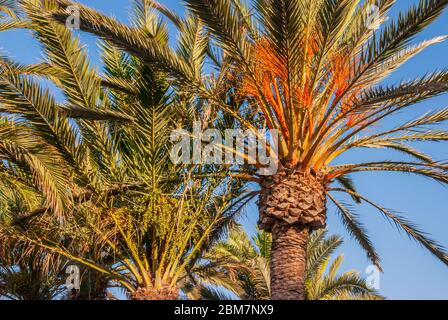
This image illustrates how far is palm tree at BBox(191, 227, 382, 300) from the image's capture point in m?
16.3

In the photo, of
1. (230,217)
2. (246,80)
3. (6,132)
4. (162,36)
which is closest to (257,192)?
(230,217)

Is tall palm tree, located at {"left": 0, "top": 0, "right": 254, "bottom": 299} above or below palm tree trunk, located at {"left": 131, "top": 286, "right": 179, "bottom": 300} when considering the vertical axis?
above

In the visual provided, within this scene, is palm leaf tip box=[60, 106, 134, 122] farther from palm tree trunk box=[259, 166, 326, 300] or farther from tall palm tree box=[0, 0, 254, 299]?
palm tree trunk box=[259, 166, 326, 300]

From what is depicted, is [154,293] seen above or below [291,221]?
below

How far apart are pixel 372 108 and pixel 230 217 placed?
A: 365cm

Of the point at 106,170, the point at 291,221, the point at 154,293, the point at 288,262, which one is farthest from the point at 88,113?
the point at 288,262

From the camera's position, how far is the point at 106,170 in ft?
36.9

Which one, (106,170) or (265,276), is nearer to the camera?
(106,170)

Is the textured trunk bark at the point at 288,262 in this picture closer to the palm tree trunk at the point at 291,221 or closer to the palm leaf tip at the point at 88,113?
the palm tree trunk at the point at 291,221

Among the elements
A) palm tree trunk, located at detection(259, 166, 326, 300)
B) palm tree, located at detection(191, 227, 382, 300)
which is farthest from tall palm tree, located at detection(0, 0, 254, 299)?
palm tree, located at detection(191, 227, 382, 300)

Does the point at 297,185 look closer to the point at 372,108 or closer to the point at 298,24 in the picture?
the point at 372,108

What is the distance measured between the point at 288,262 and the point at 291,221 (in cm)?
60

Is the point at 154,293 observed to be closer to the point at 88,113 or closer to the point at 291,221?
the point at 291,221

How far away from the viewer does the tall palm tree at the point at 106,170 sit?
9539mm
